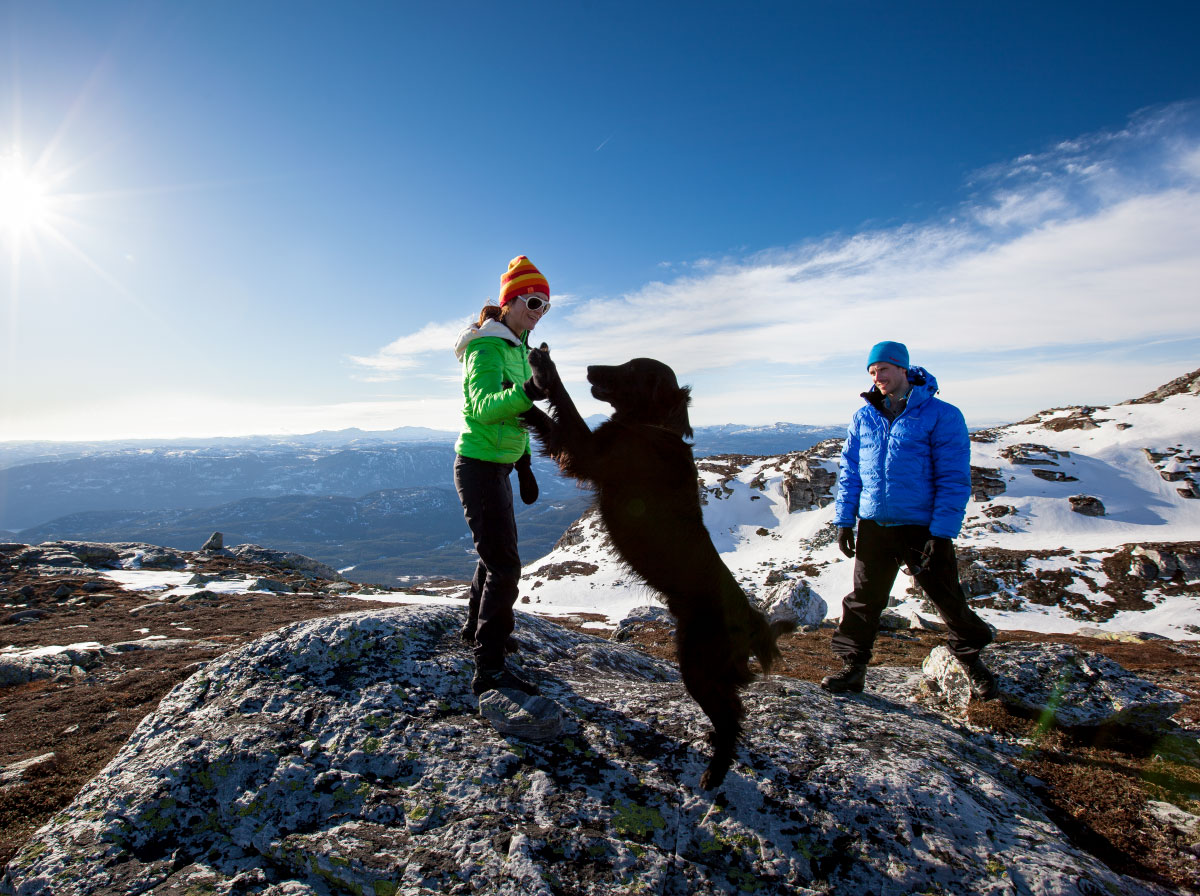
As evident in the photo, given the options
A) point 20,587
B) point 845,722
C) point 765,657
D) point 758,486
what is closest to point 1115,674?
point 845,722

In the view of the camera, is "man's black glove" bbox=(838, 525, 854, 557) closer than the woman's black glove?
No

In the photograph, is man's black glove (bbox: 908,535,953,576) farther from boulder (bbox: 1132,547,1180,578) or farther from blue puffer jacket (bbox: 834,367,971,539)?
boulder (bbox: 1132,547,1180,578)

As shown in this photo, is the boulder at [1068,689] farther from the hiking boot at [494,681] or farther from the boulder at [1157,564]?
the boulder at [1157,564]

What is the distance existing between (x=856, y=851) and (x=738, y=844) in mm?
619

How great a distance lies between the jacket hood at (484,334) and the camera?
3910mm

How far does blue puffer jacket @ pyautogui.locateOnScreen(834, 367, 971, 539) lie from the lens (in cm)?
458

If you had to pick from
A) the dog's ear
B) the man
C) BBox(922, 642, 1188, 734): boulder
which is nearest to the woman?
the dog's ear

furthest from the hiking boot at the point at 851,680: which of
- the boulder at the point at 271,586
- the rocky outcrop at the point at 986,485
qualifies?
the rocky outcrop at the point at 986,485

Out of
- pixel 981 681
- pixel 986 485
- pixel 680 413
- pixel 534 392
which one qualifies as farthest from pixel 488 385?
pixel 986 485

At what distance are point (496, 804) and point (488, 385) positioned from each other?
2.68 metres

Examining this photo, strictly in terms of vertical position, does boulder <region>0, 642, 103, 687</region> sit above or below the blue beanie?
below

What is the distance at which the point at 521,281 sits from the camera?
4094 mm

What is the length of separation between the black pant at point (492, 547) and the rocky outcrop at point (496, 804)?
0.46 metres

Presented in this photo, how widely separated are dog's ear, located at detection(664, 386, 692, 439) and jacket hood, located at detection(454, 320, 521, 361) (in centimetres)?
136
